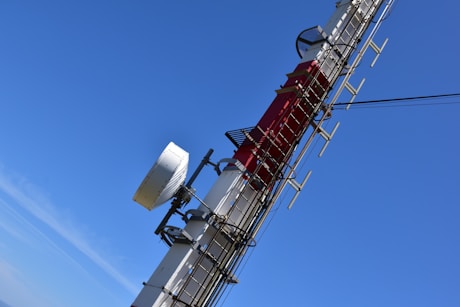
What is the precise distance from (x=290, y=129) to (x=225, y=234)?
670 centimetres

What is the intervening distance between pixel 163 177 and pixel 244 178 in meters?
4.44

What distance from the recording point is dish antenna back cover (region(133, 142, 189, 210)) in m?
19.1

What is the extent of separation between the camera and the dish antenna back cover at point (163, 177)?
752 inches

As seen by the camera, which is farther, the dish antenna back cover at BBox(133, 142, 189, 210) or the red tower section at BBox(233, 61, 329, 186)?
the red tower section at BBox(233, 61, 329, 186)

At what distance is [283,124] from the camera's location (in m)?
23.0

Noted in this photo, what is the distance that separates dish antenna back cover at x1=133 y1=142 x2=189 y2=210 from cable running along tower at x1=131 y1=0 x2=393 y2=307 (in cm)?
4

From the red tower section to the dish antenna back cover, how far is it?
3882mm

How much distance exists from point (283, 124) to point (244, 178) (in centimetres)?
368

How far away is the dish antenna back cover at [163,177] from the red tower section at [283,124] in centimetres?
388

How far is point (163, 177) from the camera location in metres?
19.1

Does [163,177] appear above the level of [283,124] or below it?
below

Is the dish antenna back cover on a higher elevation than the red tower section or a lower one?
lower

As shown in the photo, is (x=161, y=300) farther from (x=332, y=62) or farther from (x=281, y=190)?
(x=332, y=62)

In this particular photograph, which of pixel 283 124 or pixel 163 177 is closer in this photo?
pixel 163 177
